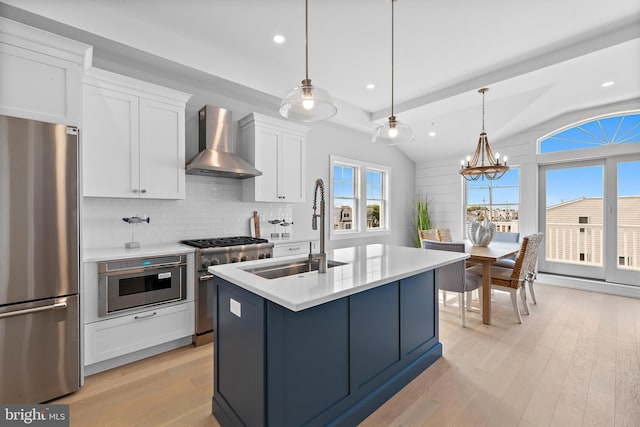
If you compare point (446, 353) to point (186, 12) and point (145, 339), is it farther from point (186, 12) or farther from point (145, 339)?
point (186, 12)

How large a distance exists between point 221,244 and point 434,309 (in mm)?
2151

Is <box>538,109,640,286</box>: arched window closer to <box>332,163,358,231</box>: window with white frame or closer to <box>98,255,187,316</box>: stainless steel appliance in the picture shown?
<box>332,163,358,231</box>: window with white frame

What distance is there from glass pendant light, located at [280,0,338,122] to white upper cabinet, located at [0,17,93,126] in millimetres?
1520

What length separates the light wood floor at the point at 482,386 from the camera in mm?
1776

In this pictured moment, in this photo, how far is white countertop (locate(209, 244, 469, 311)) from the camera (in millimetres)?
1286

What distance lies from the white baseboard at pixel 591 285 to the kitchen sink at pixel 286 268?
4.83 metres

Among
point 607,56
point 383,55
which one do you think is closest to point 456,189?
point 607,56

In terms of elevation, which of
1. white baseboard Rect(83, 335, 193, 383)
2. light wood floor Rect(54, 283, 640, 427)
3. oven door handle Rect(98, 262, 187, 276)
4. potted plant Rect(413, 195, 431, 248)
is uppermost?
potted plant Rect(413, 195, 431, 248)

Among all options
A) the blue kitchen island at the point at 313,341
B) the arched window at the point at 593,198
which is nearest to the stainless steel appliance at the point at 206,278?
the blue kitchen island at the point at 313,341

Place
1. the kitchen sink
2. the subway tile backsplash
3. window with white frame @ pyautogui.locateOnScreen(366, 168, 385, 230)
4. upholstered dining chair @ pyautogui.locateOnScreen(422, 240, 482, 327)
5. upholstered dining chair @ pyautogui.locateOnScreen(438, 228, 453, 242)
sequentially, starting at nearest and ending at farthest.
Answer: the kitchen sink < the subway tile backsplash < upholstered dining chair @ pyautogui.locateOnScreen(422, 240, 482, 327) < upholstered dining chair @ pyautogui.locateOnScreen(438, 228, 453, 242) < window with white frame @ pyautogui.locateOnScreen(366, 168, 385, 230)

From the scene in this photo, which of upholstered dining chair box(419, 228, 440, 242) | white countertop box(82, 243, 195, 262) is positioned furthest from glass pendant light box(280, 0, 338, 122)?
upholstered dining chair box(419, 228, 440, 242)

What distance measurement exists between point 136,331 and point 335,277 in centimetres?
193

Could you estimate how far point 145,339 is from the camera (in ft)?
8.00

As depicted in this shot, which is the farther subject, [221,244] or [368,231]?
[368,231]
